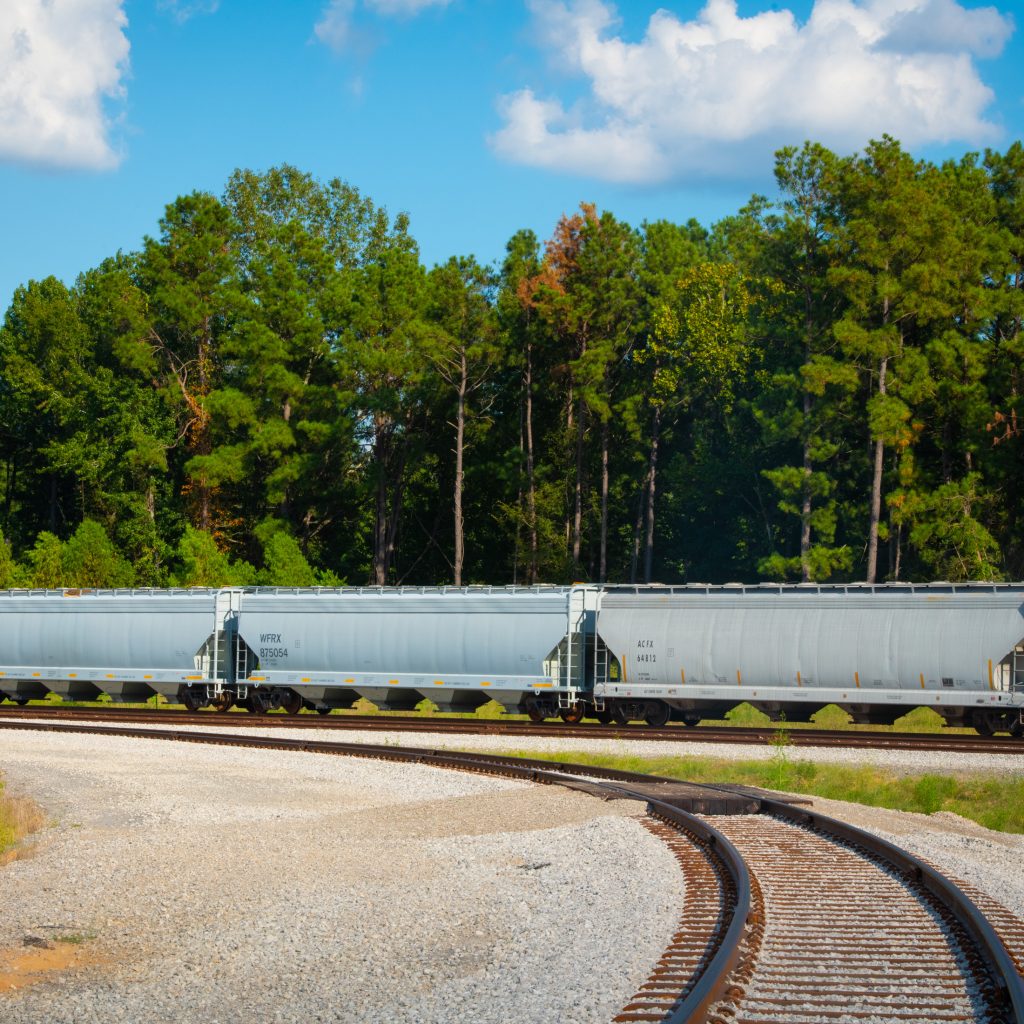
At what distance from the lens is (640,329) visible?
65.1m

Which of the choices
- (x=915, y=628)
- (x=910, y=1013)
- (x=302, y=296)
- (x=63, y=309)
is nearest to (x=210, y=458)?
(x=302, y=296)

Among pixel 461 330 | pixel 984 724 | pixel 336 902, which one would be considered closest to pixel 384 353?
pixel 461 330

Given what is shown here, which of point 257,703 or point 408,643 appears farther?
point 257,703

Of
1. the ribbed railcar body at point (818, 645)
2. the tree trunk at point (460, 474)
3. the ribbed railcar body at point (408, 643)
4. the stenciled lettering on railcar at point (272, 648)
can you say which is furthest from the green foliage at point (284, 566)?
the ribbed railcar body at point (818, 645)

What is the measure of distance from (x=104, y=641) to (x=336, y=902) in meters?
29.8

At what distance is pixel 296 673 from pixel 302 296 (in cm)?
3142

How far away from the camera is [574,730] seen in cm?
3067

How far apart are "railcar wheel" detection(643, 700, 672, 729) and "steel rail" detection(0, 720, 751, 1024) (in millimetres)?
7976

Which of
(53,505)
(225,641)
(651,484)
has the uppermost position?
(651,484)

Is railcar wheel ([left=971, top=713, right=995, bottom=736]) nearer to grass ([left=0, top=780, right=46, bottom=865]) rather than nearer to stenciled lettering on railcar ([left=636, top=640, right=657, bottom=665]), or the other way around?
stenciled lettering on railcar ([left=636, top=640, right=657, bottom=665])

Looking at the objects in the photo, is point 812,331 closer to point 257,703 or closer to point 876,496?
point 876,496

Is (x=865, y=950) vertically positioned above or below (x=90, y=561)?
below

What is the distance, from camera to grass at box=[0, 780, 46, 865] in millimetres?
15164

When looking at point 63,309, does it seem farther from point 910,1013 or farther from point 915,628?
point 910,1013
